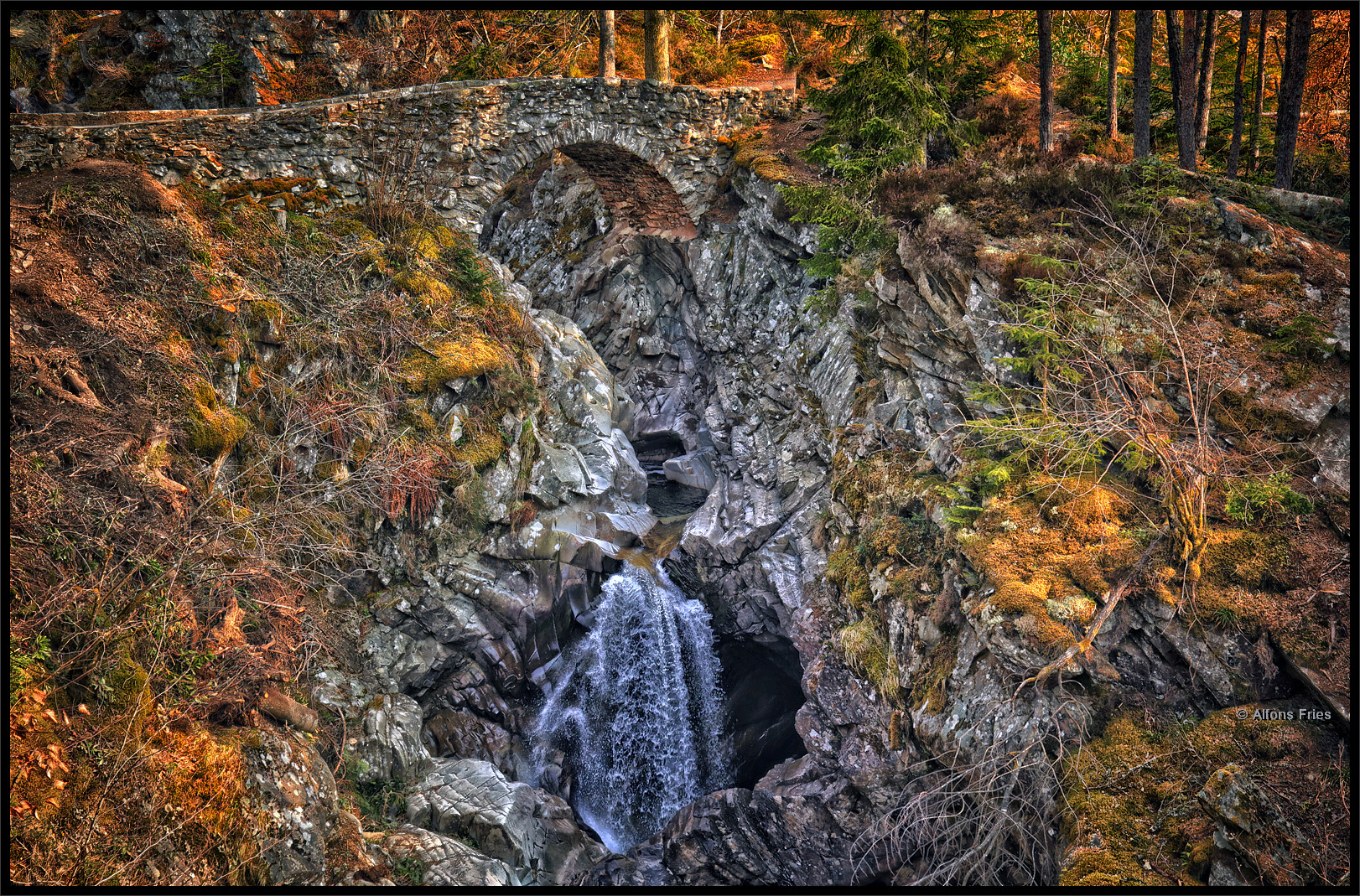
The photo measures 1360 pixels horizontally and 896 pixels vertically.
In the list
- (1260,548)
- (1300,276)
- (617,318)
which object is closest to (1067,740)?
(1260,548)

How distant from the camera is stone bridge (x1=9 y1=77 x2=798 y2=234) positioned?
10148mm

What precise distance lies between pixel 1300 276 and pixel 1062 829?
7332 mm

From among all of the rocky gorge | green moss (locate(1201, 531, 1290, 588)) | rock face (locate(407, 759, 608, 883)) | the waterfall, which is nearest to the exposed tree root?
the rocky gorge

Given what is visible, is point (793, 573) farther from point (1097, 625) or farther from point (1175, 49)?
point (1175, 49)

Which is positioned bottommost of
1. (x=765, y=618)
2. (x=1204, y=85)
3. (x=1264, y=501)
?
(x=765, y=618)

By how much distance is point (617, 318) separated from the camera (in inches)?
693

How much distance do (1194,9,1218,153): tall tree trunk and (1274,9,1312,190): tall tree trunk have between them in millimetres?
1381

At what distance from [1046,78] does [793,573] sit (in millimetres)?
Result: 9438

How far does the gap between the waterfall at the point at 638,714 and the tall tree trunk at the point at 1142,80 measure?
1075cm

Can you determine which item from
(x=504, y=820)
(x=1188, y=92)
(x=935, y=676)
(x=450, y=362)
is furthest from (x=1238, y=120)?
(x=504, y=820)

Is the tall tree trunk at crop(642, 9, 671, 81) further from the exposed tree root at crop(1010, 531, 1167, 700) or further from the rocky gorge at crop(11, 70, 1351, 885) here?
the exposed tree root at crop(1010, 531, 1167, 700)

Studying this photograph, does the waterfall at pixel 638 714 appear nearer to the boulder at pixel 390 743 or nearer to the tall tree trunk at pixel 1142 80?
the boulder at pixel 390 743

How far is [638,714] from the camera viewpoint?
11398mm

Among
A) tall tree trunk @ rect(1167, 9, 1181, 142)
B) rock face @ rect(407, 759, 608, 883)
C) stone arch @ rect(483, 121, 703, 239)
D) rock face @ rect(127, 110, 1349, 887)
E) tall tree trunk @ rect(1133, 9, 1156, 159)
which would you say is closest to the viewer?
rock face @ rect(127, 110, 1349, 887)
